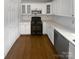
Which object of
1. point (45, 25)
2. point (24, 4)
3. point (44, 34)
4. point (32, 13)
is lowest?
point (44, 34)

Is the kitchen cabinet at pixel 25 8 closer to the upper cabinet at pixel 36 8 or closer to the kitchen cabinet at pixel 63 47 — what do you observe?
the upper cabinet at pixel 36 8

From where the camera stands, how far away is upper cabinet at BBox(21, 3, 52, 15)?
10.9 metres

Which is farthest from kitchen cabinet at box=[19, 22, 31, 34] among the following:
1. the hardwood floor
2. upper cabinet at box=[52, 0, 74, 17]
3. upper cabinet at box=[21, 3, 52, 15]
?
upper cabinet at box=[52, 0, 74, 17]

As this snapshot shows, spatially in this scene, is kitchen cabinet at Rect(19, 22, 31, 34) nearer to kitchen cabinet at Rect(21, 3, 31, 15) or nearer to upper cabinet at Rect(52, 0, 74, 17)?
kitchen cabinet at Rect(21, 3, 31, 15)

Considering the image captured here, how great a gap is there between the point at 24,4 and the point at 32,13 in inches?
35.1

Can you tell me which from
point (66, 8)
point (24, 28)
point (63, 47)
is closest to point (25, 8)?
point (24, 28)

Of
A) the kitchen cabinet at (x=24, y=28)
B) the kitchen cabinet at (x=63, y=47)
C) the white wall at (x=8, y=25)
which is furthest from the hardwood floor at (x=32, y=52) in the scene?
the kitchen cabinet at (x=24, y=28)

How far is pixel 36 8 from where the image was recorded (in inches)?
433

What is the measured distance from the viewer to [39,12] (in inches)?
430

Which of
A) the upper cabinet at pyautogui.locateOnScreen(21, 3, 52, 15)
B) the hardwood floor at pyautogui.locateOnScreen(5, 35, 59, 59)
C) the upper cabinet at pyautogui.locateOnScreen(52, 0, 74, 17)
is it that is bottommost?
the hardwood floor at pyautogui.locateOnScreen(5, 35, 59, 59)

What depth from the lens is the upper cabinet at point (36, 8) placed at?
10.9 m
